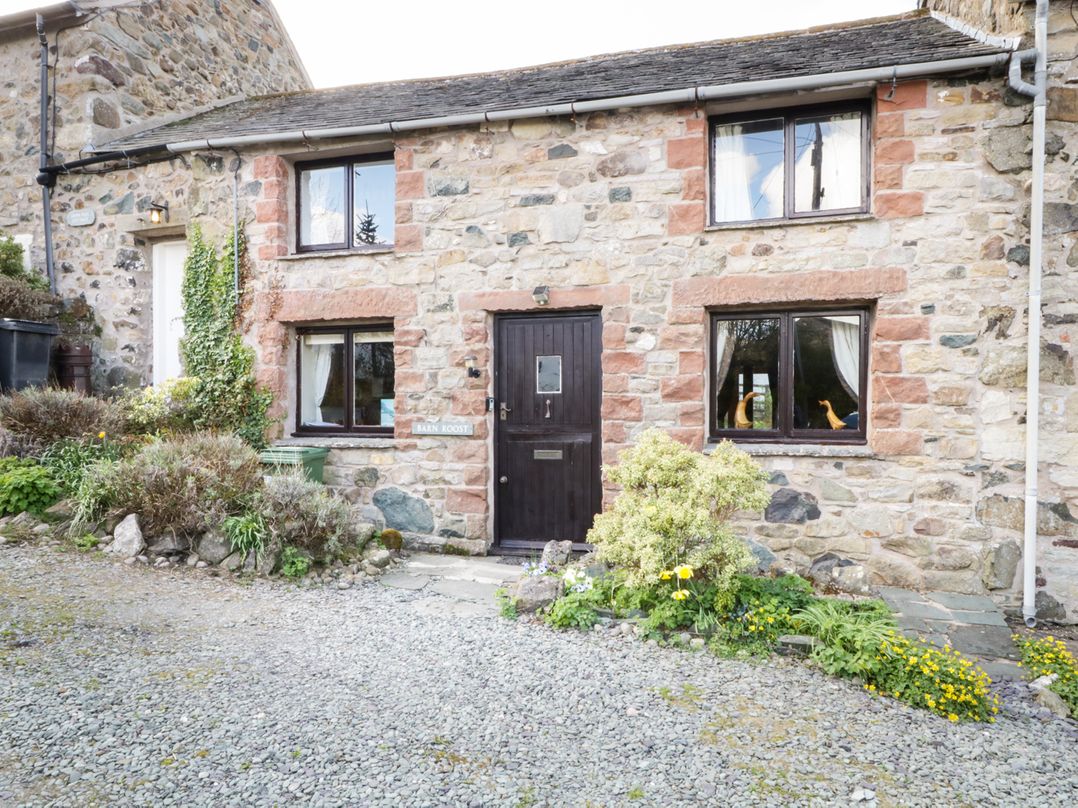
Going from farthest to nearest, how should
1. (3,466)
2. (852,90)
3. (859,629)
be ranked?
1. (3,466)
2. (852,90)
3. (859,629)

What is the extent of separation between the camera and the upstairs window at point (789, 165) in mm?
5625

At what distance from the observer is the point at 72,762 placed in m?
2.49

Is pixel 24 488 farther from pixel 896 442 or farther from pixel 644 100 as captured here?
pixel 896 442

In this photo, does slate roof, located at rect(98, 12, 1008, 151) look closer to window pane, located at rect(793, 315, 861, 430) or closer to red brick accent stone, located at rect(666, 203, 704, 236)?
red brick accent stone, located at rect(666, 203, 704, 236)

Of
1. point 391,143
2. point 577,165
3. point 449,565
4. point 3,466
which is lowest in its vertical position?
point 449,565

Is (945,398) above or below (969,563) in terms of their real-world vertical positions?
above

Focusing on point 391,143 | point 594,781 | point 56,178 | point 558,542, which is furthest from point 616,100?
point 56,178

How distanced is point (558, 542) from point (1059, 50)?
5828 millimetres

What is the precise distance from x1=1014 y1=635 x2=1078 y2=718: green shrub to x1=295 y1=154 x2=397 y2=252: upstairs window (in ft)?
21.0

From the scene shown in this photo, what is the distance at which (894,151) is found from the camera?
527cm

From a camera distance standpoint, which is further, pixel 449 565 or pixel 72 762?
pixel 449 565

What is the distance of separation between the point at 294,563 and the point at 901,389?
525 centimetres

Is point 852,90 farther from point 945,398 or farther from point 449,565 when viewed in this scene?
point 449,565

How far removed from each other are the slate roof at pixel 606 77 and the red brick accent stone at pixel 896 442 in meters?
3.04
